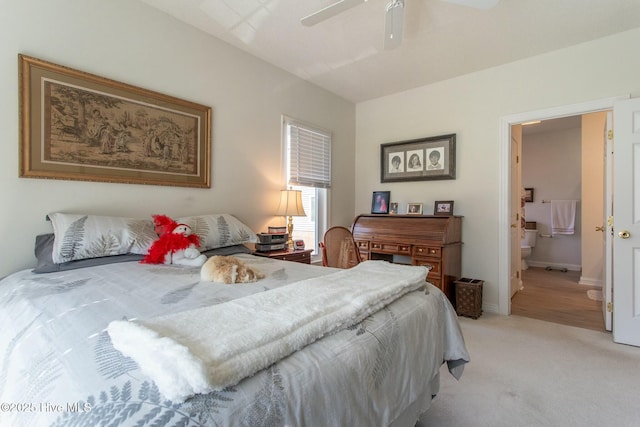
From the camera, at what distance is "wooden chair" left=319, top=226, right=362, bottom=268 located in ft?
8.98

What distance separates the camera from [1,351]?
0.95 metres

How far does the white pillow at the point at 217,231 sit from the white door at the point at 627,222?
310 cm

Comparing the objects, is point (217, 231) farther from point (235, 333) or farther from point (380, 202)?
point (380, 202)

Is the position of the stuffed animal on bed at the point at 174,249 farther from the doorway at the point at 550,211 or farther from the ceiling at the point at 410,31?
the doorway at the point at 550,211

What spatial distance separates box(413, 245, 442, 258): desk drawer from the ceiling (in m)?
1.95

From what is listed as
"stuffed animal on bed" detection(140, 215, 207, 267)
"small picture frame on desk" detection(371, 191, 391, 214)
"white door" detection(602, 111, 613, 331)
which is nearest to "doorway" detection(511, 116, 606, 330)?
"white door" detection(602, 111, 613, 331)

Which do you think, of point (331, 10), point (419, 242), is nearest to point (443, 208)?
point (419, 242)

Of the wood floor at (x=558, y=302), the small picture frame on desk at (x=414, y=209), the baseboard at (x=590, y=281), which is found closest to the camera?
the wood floor at (x=558, y=302)

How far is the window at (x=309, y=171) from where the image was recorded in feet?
11.4

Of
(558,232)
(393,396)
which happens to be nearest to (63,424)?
(393,396)

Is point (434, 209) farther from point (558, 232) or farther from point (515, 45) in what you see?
point (558, 232)

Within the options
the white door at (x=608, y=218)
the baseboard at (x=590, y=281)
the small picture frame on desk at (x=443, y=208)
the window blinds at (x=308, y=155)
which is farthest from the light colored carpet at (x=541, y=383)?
the window blinds at (x=308, y=155)

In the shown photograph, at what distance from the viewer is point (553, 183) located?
18.7 feet

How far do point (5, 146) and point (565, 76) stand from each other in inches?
174
